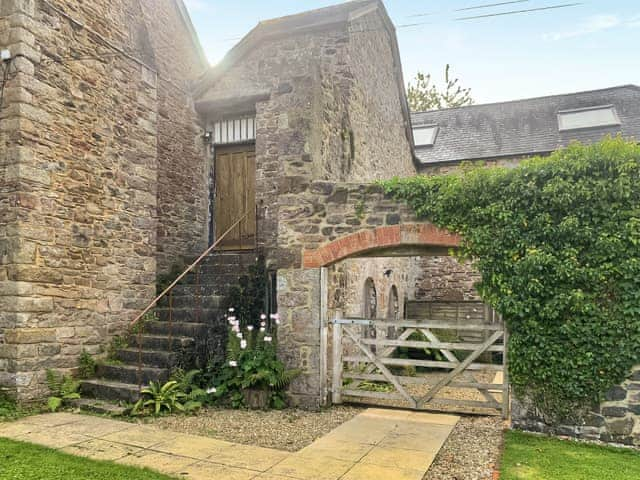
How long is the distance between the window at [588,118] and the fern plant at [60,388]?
592 inches

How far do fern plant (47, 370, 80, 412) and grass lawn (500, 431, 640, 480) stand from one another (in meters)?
5.28

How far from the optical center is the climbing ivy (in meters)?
5.41

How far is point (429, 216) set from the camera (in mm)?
6348

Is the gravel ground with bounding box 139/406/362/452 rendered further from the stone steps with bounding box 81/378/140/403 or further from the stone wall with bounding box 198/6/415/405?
the stone steps with bounding box 81/378/140/403

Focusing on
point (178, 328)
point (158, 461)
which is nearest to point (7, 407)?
point (178, 328)

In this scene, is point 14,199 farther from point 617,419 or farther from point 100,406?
point 617,419

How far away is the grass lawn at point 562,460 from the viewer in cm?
446

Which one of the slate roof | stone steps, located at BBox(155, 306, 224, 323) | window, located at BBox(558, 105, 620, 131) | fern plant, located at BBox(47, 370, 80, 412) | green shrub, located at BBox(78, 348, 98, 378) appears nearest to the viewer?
fern plant, located at BBox(47, 370, 80, 412)

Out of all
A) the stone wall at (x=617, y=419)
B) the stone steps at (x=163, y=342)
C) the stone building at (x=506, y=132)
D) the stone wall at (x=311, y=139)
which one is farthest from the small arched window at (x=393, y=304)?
the stone wall at (x=617, y=419)

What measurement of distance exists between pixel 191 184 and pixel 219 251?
1.49 metres

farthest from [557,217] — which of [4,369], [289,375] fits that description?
[4,369]

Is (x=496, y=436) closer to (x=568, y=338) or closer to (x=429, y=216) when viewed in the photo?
(x=568, y=338)

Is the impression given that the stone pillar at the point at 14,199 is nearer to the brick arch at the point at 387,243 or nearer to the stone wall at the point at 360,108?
the brick arch at the point at 387,243

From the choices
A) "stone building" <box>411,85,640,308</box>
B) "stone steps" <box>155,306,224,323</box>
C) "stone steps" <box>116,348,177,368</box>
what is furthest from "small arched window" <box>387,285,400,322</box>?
"stone steps" <box>116,348,177,368</box>
